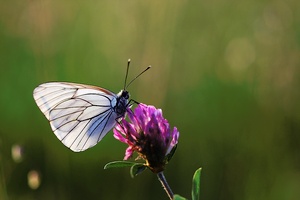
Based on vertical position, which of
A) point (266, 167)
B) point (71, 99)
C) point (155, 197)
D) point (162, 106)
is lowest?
point (155, 197)

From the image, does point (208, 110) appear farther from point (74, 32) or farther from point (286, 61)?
point (74, 32)

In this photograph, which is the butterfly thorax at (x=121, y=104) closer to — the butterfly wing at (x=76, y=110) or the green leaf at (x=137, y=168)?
the butterfly wing at (x=76, y=110)

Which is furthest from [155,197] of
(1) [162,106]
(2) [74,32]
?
(2) [74,32]

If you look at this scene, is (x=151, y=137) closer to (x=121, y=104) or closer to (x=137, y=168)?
(x=137, y=168)

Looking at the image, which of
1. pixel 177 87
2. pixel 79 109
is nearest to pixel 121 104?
pixel 79 109

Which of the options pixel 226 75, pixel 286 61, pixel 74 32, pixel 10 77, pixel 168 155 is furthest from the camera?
pixel 74 32

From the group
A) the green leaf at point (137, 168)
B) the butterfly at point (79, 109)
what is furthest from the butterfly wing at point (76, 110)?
the green leaf at point (137, 168)
